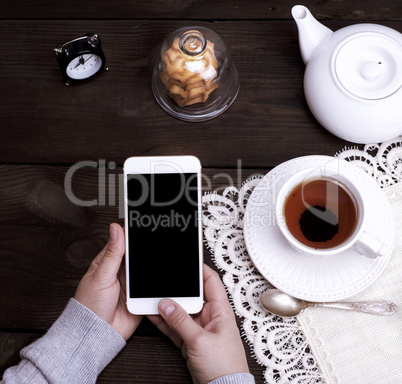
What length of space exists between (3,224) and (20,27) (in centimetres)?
36

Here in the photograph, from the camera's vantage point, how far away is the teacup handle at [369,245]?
61 cm

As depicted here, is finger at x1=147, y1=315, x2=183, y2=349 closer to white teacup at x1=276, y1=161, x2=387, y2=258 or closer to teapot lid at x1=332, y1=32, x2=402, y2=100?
white teacup at x1=276, y1=161, x2=387, y2=258

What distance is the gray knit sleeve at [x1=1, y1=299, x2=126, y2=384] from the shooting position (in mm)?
662

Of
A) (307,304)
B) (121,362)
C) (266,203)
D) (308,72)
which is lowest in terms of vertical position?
(121,362)

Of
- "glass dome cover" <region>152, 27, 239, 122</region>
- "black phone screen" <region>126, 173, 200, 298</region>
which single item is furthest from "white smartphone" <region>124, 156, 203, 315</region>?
"glass dome cover" <region>152, 27, 239, 122</region>

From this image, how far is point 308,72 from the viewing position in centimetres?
71

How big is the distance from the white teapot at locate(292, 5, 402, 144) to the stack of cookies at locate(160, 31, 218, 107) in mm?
151

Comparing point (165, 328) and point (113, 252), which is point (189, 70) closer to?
point (113, 252)

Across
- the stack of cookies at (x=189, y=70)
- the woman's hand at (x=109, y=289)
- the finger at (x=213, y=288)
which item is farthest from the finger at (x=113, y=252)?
the stack of cookies at (x=189, y=70)

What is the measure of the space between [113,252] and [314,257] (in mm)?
309

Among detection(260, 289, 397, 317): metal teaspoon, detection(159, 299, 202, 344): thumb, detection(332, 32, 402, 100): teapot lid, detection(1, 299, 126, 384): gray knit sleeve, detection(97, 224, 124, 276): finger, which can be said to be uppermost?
detection(332, 32, 402, 100): teapot lid

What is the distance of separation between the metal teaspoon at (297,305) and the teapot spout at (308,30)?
38 cm

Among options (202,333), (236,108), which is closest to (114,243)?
(202,333)

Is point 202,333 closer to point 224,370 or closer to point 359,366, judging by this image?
point 224,370
